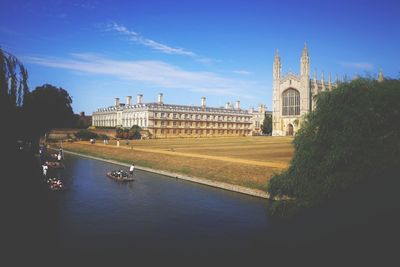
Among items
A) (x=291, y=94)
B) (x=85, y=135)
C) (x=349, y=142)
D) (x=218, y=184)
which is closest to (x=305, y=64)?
(x=291, y=94)

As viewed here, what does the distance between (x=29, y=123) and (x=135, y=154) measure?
41513mm

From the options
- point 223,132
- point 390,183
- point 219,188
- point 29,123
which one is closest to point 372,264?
point 390,183

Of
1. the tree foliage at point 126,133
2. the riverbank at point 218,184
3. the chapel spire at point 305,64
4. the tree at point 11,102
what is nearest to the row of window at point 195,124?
the tree foliage at point 126,133

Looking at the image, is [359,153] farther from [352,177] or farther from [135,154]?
[135,154]

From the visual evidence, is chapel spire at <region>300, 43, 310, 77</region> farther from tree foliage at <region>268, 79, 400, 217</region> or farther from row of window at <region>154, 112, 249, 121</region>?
tree foliage at <region>268, 79, 400, 217</region>

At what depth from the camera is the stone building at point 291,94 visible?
333ft

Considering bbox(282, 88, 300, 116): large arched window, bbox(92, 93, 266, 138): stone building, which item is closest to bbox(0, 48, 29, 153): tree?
bbox(92, 93, 266, 138): stone building

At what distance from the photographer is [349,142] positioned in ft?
61.6

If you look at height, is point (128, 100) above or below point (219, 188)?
above

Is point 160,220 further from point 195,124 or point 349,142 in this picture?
point 195,124

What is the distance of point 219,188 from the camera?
31.6 meters

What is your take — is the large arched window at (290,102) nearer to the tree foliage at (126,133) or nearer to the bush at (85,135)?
the tree foliage at (126,133)

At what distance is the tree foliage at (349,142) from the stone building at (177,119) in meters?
85.0

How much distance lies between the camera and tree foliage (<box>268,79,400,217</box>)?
18.2m
